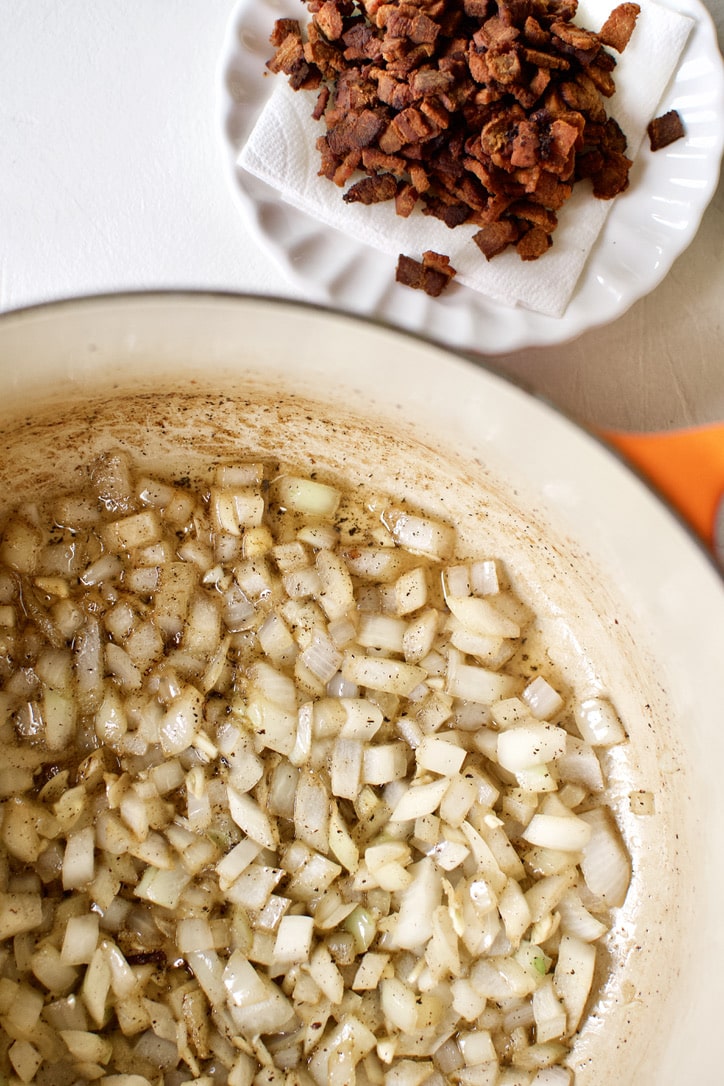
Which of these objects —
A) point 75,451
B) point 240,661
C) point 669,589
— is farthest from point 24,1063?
point 669,589

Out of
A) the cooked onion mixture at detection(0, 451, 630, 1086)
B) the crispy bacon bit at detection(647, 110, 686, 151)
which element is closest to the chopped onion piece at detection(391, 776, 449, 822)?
the cooked onion mixture at detection(0, 451, 630, 1086)

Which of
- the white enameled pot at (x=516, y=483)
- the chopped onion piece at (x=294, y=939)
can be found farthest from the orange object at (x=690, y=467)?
the chopped onion piece at (x=294, y=939)

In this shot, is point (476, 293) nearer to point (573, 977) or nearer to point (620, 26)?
point (620, 26)

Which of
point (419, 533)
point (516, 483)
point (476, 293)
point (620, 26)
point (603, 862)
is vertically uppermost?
point (620, 26)

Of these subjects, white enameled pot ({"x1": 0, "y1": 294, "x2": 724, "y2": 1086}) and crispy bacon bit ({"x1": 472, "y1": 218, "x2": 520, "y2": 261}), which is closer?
white enameled pot ({"x1": 0, "y1": 294, "x2": 724, "y2": 1086})

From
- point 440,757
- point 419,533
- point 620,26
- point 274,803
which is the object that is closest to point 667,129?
point 620,26

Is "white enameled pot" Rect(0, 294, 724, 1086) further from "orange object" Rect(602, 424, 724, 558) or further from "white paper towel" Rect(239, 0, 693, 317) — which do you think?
"white paper towel" Rect(239, 0, 693, 317)

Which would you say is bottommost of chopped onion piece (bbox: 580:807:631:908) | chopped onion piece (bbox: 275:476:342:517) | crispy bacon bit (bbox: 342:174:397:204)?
chopped onion piece (bbox: 580:807:631:908)
